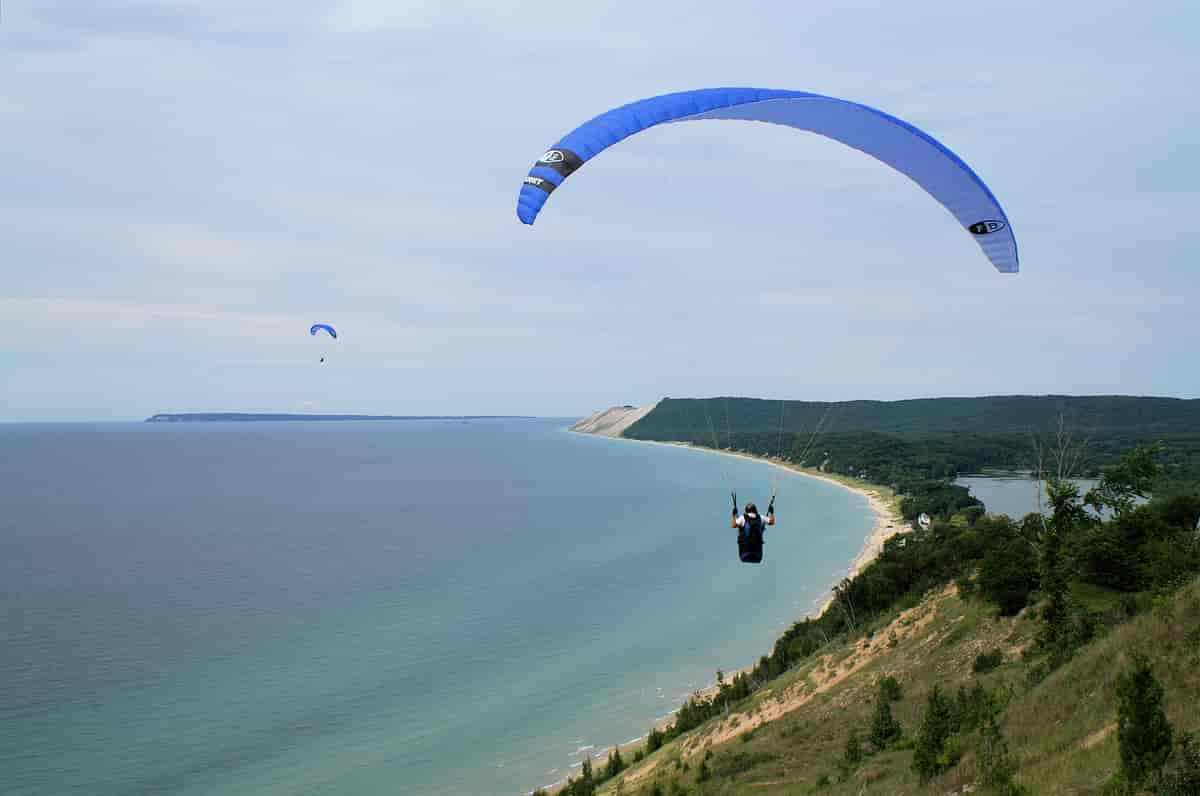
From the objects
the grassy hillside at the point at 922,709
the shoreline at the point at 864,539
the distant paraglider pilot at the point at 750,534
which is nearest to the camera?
the grassy hillside at the point at 922,709

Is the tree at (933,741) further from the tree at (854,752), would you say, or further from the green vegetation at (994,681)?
the tree at (854,752)

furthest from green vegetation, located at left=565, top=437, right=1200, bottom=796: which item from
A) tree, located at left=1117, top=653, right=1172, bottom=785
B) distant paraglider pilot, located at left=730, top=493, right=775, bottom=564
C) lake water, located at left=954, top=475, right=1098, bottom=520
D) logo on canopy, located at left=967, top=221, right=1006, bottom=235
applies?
lake water, located at left=954, top=475, right=1098, bottom=520

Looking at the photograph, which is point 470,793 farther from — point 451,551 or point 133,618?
point 451,551

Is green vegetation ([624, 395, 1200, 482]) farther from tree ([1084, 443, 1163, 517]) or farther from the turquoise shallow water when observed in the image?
tree ([1084, 443, 1163, 517])

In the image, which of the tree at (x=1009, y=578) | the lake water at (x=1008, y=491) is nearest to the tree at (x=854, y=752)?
the tree at (x=1009, y=578)

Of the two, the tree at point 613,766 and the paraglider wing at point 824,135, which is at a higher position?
the paraglider wing at point 824,135
